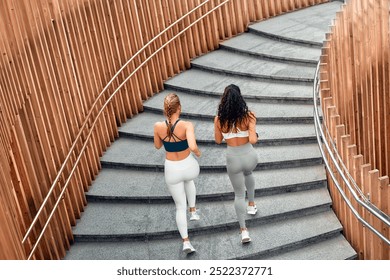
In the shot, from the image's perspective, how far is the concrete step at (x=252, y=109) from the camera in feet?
27.2

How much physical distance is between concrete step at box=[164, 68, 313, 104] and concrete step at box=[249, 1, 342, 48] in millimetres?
1207

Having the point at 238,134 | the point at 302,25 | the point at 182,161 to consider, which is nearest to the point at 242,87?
the point at 302,25

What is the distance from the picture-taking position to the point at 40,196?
21.7 feet

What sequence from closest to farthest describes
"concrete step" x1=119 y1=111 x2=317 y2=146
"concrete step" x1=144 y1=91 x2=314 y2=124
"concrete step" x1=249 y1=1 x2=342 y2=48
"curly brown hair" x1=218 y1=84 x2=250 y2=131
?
"curly brown hair" x1=218 y1=84 x2=250 y2=131 → "concrete step" x1=119 y1=111 x2=317 y2=146 → "concrete step" x1=144 y1=91 x2=314 y2=124 → "concrete step" x1=249 y1=1 x2=342 y2=48

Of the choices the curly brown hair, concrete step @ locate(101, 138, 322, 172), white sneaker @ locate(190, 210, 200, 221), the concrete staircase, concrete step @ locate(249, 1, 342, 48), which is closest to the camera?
the curly brown hair

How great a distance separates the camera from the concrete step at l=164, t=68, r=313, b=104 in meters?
8.66

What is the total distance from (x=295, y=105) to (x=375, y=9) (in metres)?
2.13

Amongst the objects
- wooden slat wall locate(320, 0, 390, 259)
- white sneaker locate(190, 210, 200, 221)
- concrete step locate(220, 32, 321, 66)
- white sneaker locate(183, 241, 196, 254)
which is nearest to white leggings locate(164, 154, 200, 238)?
white sneaker locate(183, 241, 196, 254)

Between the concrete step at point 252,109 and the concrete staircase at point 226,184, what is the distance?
0.05 feet

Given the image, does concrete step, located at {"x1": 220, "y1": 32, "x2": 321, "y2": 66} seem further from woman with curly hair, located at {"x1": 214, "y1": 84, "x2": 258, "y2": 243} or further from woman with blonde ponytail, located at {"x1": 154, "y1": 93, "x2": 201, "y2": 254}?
woman with blonde ponytail, located at {"x1": 154, "y1": 93, "x2": 201, "y2": 254}

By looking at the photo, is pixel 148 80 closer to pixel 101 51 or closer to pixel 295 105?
pixel 101 51

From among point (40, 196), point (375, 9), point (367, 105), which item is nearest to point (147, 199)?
point (40, 196)

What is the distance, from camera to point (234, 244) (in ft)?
22.1

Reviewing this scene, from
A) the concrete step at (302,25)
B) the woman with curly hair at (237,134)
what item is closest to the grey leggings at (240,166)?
the woman with curly hair at (237,134)
